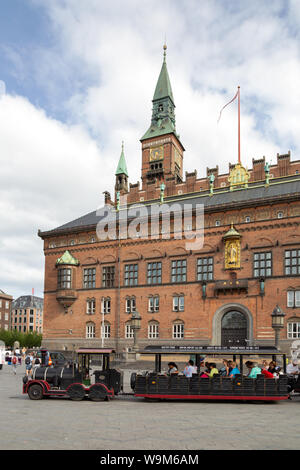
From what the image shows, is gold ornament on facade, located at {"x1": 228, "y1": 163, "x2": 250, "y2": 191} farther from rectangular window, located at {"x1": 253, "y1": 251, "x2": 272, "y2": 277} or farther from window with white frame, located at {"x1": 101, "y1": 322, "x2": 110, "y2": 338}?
window with white frame, located at {"x1": 101, "y1": 322, "x2": 110, "y2": 338}

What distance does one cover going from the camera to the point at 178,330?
43719 mm

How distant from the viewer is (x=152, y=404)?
1780cm

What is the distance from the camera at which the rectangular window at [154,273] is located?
4600 cm

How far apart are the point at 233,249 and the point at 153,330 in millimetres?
11603

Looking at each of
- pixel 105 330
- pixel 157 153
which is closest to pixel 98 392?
pixel 105 330

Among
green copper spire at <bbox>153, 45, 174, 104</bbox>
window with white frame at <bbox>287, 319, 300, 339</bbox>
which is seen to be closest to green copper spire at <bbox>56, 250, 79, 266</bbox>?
window with white frame at <bbox>287, 319, 300, 339</bbox>

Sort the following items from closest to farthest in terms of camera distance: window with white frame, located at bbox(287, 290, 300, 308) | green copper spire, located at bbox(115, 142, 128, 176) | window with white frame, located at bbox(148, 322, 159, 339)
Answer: window with white frame, located at bbox(287, 290, 300, 308)
window with white frame, located at bbox(148, 322, 159, 339)
green copper spire, located at bbox(115, 142, 128, 176)

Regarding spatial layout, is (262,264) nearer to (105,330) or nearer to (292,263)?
(292,263)

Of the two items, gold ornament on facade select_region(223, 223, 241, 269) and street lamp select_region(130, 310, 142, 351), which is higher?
gold ornament on facade select_region(223, 223, 241, 269)

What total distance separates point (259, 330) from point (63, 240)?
25606 millimetres

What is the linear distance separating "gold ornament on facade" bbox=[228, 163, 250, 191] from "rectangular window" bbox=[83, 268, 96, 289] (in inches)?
704

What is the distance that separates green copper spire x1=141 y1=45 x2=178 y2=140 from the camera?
65312 millimetres

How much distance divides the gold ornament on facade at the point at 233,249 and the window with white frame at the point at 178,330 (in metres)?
7.39

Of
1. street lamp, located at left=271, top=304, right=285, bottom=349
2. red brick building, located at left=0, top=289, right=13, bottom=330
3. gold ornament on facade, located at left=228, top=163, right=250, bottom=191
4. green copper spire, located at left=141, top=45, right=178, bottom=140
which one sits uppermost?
green copper spire, located at left=141, top=45, right=178, bottom=140
